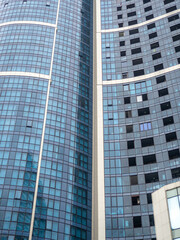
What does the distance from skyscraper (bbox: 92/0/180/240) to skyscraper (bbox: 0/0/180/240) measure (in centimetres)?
19

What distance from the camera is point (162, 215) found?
32125 millimetres

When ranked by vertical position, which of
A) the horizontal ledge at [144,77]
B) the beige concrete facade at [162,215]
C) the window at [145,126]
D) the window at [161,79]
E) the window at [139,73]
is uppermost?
the window at [139,73]

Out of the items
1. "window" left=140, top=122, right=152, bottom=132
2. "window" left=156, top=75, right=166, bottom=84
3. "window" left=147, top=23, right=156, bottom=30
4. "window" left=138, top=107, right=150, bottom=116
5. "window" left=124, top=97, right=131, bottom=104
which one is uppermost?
"window" left=147, top=23, right=156, bottom=30

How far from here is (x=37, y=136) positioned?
7169 centimetres

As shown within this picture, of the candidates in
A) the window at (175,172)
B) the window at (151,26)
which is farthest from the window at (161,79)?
the window at (175,172)

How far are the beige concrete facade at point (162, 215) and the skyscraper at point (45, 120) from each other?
33709mm

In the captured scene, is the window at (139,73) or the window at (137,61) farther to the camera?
the window at (137,61)

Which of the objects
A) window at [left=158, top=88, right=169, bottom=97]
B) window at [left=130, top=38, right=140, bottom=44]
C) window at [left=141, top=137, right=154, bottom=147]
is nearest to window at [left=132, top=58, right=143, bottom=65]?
window at [left=130, top=38, right=140, bottom=44]

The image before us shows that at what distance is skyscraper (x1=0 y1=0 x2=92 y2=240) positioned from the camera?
6300 cm

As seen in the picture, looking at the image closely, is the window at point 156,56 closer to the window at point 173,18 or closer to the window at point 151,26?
the window at point 151,26

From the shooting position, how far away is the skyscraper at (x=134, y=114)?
56.6 m

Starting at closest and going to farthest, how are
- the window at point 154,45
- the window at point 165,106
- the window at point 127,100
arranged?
the window at point 165,106, the window at point 127,100, the window at point 154,45

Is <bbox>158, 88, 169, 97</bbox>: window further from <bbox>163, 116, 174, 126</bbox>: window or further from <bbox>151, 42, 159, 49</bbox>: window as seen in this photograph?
<bbox>151, 42, 159, 49</bbox>: window

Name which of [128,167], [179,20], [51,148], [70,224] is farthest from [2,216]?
[179,20]
